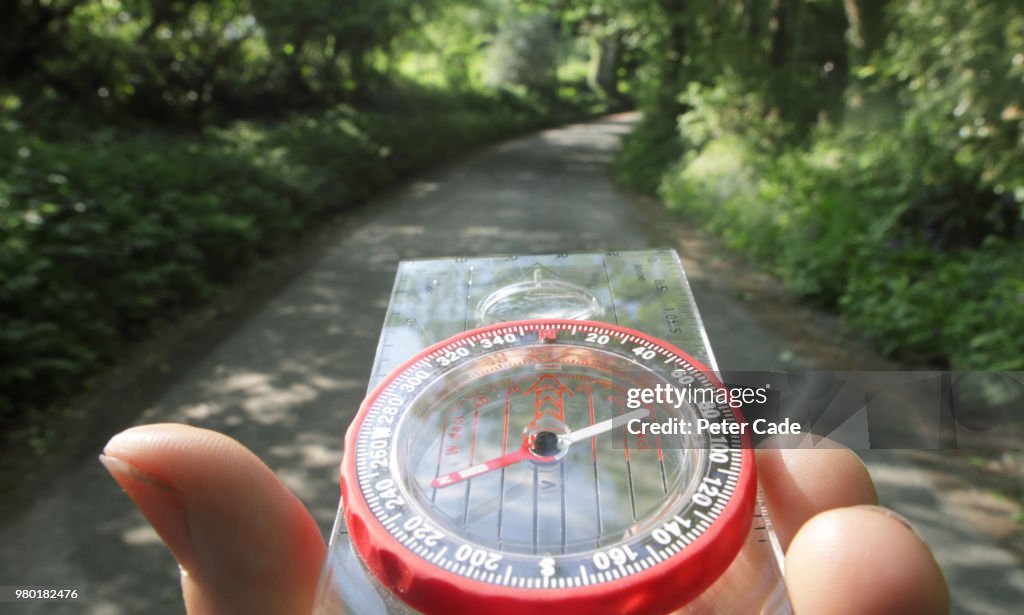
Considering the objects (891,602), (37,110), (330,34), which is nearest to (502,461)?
(891,602)

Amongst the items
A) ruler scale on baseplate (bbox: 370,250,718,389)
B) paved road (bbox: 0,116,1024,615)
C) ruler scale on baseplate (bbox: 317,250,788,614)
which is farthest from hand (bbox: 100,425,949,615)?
paved road (bbox: 0,116,1024,615)

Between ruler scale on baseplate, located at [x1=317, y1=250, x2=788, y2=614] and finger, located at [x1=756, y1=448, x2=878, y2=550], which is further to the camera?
finger, located at [x1=756, y1=448, x2=878, y2=550]

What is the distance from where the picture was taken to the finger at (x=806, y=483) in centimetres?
148

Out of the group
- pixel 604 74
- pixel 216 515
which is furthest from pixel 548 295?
pixel 604 74

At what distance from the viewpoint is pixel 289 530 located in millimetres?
1446

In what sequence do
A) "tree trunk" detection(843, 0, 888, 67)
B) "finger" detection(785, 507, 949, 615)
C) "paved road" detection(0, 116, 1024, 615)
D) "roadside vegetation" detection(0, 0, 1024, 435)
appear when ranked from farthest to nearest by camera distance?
"tree trunk" detection(843, 0, 888, 67) < "roadside vegetation" detection(0, 0, 1024, 435) < "paved road" detection(0, 116, 1024, 615) < "finger" detection(785, 507, 949, 615)

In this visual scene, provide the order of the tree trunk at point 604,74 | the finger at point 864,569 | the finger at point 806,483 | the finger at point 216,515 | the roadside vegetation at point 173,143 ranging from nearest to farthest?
1. the finger at point 864,569
2. the finger at point 216,515
3. the finger at point 806,483
4. the roadside vegetation at point 173,143
5. the tree trunk at point 604,74

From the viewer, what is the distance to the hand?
1.16 meters

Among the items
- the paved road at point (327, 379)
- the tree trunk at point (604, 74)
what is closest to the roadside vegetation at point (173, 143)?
the paved road at point (327, 379)

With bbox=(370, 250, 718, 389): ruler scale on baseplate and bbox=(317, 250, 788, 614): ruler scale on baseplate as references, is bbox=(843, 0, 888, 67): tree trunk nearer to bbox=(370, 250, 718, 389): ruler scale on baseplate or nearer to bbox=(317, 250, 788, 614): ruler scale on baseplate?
bbox=(370, 250, 718, 389): ruler scale on baseplate

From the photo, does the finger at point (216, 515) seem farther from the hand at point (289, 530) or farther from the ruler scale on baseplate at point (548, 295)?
the ruler scale on baseplate at point (548, 295)

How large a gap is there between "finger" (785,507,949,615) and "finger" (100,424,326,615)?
0.93 m

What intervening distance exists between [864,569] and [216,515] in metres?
1.13

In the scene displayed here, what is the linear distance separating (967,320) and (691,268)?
2702 millimetres
